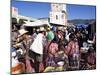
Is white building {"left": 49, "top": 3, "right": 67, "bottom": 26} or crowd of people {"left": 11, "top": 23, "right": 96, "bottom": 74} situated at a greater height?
white building {"left": 49, "top": 3, "right": 67, "bottom": 26}

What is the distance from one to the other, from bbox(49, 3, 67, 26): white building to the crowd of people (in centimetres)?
6

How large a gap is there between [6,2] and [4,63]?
502 millimetres

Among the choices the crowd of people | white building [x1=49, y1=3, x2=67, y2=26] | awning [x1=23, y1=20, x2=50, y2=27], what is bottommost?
the crowd of people

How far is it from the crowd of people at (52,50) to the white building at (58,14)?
0.21 ft

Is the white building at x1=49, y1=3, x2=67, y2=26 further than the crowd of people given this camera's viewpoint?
Yes

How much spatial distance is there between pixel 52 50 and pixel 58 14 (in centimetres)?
33

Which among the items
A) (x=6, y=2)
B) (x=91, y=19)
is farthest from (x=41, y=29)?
(x=91, y=19)

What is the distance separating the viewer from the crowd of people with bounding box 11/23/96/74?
1.90m

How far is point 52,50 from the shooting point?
2.01 metres

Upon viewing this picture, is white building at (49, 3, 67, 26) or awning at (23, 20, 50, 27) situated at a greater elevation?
white building at (49, 3, 67, 26)

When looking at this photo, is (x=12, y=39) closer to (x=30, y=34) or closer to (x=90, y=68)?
(x=30, y=34)

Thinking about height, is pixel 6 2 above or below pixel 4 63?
above

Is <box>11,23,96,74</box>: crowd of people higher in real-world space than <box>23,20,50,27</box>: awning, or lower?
lower

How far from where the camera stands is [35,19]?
77.0 inches
